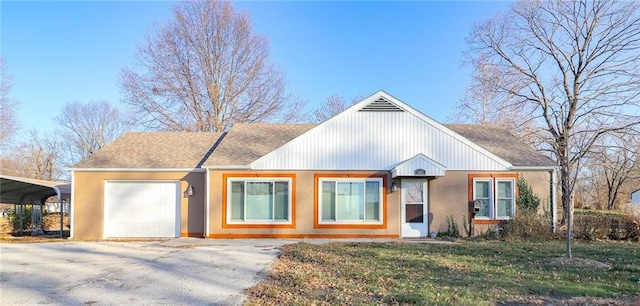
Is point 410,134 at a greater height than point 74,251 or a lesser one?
greater

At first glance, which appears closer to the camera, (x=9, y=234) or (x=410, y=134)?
(x=410, y=134)

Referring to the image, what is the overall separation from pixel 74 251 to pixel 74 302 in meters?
5.79

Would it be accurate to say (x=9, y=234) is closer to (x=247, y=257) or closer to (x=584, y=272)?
(x=247, y=257)

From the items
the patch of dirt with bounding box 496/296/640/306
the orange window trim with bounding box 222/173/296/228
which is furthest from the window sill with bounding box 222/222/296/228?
the patch of dirt with bounding box 496/296/640/306

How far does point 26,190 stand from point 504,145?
19.9m

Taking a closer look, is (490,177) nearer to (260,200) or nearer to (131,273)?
(260,200)

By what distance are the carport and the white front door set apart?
1294 centimetres

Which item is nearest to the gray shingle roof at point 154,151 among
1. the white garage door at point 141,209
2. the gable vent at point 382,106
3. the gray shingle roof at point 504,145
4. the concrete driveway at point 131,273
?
the white garage door at point 141,209

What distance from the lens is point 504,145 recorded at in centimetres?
1773

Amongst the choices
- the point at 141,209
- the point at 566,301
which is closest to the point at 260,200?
the point at 141,209

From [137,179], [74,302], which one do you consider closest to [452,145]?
[137,179]

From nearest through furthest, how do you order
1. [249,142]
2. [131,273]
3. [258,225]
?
[131,273] < [258,225] < [249,142]

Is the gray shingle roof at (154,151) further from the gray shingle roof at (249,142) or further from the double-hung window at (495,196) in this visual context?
the double-hung window at (495,196)

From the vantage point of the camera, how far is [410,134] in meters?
16.1
